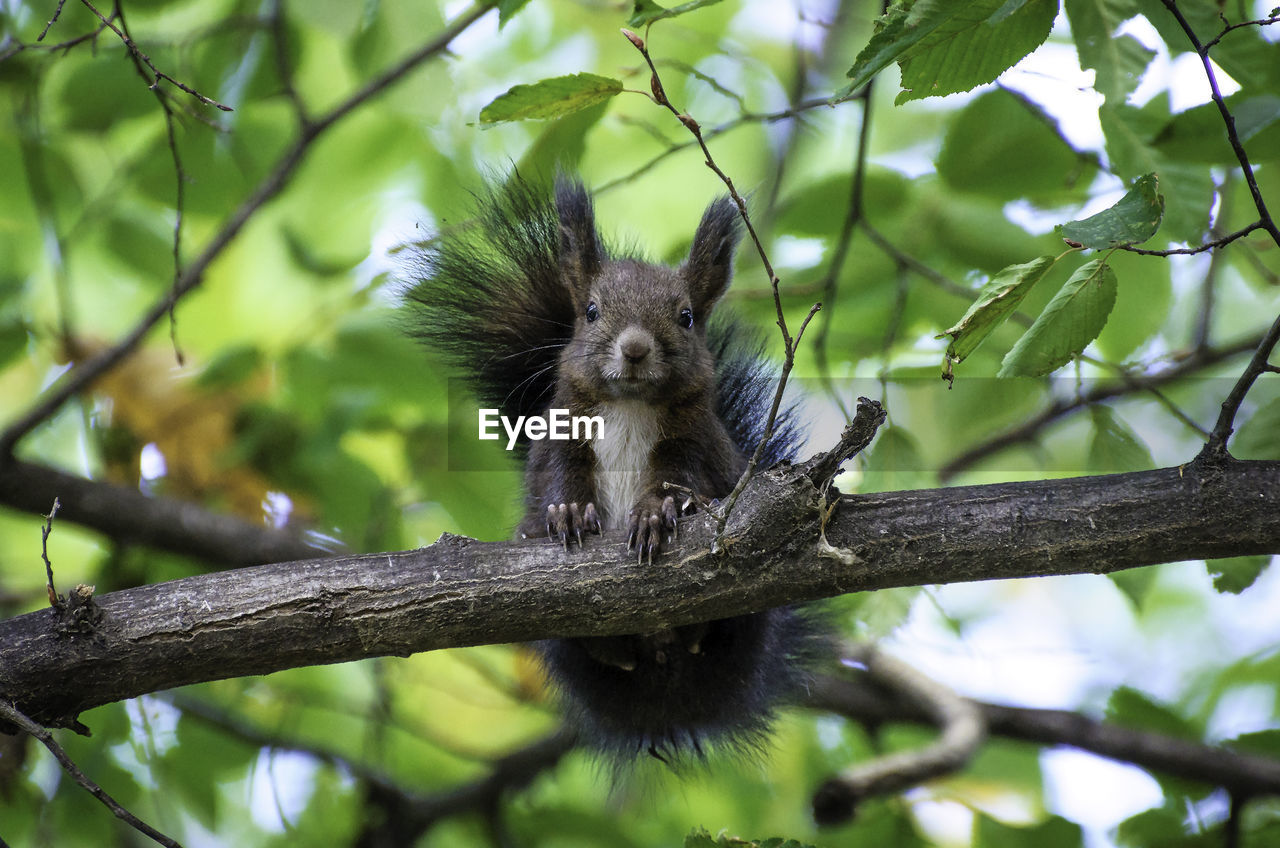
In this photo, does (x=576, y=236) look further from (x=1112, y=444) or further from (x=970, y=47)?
(x=1112, y=444)

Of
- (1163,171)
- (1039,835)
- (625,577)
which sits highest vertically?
(1163,171)

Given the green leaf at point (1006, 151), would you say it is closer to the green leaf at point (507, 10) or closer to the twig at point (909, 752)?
the green leaf at point (507, 10)

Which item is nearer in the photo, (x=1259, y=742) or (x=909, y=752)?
(x=1259, y=742)

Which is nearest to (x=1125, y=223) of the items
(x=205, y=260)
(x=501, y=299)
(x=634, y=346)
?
(x=634, y=346)

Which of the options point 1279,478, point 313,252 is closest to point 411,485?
point 313,252

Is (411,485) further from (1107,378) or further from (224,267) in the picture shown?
(1107,378)

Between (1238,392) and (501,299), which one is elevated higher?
(501,299)

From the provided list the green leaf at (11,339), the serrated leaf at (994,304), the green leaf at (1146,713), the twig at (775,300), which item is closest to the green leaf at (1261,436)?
the serrated leaf at (994,304)

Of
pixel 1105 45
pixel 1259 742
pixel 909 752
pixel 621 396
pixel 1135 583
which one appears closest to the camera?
pixel 1105 45

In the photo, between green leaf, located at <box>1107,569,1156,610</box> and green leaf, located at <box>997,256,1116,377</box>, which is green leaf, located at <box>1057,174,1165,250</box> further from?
green leaf, located at <box>1107,569,1156,610</box>
